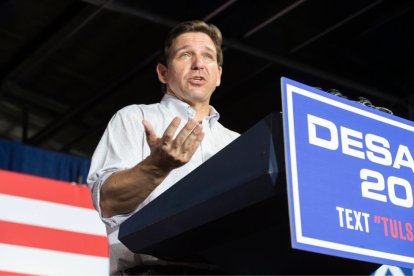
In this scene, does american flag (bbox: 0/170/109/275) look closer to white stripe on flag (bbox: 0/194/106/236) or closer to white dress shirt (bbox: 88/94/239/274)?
white stripe on flag (bbox: 0/194/106/236)

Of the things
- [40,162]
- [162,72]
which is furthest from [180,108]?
[40,162]

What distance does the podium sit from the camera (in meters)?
0.75

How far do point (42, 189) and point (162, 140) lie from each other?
1.65m

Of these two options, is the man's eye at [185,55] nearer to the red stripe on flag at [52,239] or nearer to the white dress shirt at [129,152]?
the white dress shirt at [129,152]

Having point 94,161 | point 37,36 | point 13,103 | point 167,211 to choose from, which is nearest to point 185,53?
point 94,161

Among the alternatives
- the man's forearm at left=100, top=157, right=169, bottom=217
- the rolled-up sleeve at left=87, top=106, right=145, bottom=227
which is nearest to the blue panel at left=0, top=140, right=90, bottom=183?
the rolled-up sleeve at left=87, top=106, right=145, bottom=227

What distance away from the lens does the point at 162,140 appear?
2.99ft

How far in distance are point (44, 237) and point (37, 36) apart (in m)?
3.08

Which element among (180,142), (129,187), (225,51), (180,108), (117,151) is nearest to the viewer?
(180,142)

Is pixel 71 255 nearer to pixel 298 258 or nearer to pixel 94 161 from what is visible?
pixel 94 161

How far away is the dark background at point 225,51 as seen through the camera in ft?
15.6

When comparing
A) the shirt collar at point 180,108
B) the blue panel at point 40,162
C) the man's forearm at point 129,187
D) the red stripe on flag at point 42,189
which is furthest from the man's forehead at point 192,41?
the blue panel at point 40,162

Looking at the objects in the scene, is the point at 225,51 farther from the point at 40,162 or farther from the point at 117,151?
the point at 117,151

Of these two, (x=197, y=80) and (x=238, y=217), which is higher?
(x=197, y=80)
